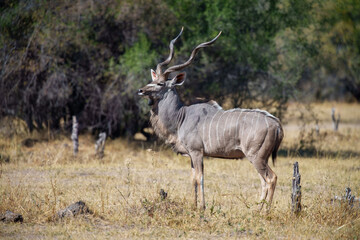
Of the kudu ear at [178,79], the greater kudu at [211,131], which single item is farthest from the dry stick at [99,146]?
the kudu ear at [178,79]

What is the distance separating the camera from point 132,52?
10.8 metres

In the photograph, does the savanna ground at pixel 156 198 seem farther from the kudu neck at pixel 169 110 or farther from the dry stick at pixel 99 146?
the kudu neck at pixel 169 110

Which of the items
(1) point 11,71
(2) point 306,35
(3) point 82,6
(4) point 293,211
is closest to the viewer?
(4) point 293,211

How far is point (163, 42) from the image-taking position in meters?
11.2

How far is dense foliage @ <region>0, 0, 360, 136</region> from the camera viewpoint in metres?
10.6

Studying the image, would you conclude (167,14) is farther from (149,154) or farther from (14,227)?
(14,227)

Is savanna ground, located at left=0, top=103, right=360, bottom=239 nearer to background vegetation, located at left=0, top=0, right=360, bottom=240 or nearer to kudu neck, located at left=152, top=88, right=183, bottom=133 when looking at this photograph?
background vegetation, located at left=0, top=0, right=360, bottom=240

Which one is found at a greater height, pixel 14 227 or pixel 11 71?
pixel 11 71

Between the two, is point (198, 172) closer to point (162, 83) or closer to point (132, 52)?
point (162, 83)

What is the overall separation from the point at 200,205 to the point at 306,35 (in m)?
7.25

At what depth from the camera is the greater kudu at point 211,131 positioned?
19.6ft

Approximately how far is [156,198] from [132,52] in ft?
17.8

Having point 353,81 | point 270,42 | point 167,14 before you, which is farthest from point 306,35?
point 353,81

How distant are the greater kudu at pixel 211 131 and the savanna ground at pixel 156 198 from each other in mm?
380
